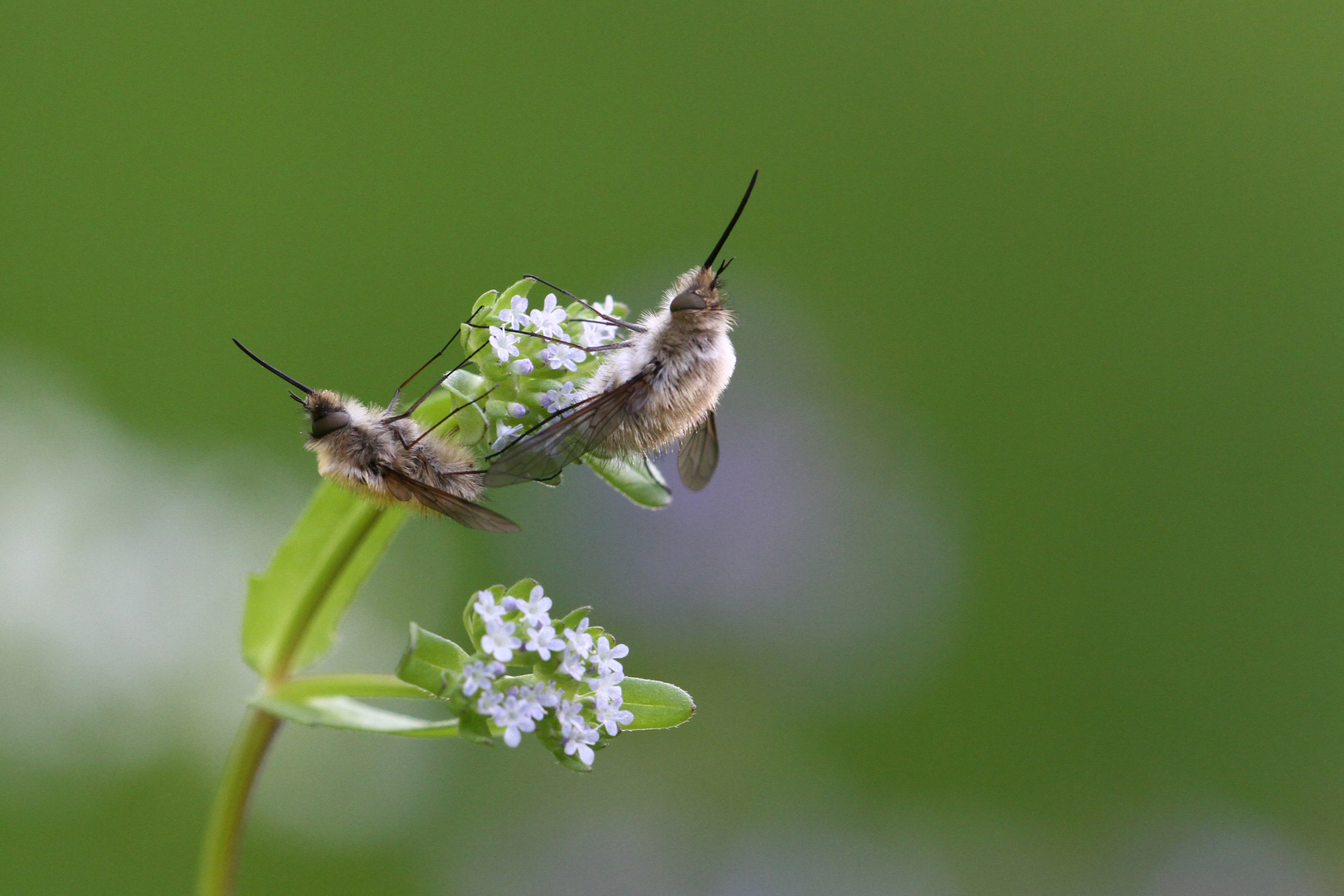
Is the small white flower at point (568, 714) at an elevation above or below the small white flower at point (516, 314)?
below

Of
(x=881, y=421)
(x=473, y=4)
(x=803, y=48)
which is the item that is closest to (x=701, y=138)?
(x=803, y=48)

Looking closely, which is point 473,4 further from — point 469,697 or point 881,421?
point 469,697

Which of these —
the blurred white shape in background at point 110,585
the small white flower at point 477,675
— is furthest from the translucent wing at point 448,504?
the blurred white shape in background at point 110,585

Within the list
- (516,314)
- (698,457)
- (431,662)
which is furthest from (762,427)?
(431,662)

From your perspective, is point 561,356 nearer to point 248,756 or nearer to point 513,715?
point 513,715

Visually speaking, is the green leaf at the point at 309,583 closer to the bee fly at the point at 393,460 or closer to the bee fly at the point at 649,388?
the bee fly at the point at 393,460
